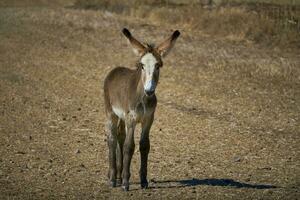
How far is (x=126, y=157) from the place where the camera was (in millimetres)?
9961

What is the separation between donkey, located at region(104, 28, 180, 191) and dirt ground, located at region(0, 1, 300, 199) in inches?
14.2

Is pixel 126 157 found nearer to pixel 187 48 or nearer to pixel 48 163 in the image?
pixel 48 163

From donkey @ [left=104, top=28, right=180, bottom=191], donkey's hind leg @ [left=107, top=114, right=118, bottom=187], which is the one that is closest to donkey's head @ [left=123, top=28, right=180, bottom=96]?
donkey @ [left=104, top=28, right=180, bottom=191]

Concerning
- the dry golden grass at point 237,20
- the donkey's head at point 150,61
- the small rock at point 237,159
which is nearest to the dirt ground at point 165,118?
the small rock at point 237,159

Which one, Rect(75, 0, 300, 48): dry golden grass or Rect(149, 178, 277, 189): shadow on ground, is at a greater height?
Rect(149, 178, 277, 189): shadow on ground

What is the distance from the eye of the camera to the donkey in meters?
9.45

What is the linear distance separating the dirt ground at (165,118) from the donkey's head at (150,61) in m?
1.60

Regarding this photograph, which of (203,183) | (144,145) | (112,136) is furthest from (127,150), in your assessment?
(203,183)

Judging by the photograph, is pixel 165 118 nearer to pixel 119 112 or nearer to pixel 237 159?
pixel 237 159

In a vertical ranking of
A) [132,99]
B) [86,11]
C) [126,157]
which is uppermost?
[132,99]

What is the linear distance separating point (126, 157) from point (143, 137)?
385 mm

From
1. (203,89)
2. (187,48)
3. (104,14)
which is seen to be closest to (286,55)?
(187,48)

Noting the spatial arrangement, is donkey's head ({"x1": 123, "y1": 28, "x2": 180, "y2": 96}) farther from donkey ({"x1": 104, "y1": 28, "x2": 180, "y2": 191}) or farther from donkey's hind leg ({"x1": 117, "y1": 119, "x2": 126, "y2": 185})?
donkey's hind leg ({"x1": 117, "y1": 119, "x2": 126, "y2": 185})

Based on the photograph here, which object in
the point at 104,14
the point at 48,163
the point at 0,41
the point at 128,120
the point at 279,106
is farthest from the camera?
the point at 104,14
